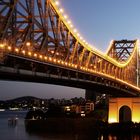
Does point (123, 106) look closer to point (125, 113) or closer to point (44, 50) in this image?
point (125, 113)

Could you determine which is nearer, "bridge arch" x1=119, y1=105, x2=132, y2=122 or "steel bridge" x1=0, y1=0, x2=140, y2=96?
"steel bridge" x1=0, y1=0, x2=140, y2=96

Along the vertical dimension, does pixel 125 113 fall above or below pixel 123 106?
below

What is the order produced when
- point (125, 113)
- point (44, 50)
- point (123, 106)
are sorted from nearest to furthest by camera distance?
point (44, 50) → point (123, 106) → point (125, 113)

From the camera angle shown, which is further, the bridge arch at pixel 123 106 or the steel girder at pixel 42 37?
the bridge arch at pixel 123 106

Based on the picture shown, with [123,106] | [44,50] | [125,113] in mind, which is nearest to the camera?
[44,50]

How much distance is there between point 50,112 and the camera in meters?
166

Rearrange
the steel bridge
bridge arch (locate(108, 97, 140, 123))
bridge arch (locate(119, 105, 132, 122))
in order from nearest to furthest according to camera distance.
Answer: the steel bridge < bridge arch (locate(108, 97, 140, 123)) < bridge arch (locate(119, 105, 132, 122))


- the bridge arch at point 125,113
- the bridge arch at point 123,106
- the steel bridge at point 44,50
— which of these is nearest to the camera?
the steel bridge at point 44,50

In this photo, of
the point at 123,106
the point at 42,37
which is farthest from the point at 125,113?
the point at 42,37

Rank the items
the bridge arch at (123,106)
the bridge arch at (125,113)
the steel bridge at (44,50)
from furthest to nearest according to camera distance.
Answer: the bridge arch at (125,113), the bridge arch at (123,106), the steel bridge at (44,50)

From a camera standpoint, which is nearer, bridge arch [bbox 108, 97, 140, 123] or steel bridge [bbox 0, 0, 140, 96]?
steel bridge [bbox 0, 0, 140, 96]

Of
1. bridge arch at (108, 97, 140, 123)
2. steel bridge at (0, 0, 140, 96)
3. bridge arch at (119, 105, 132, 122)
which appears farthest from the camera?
bridge arch at (119, 105, 132, 122)

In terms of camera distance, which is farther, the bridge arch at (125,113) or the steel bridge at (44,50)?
the bridge arch at (125,113)

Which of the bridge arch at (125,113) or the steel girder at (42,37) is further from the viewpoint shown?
the bridge arch at (125,113)
